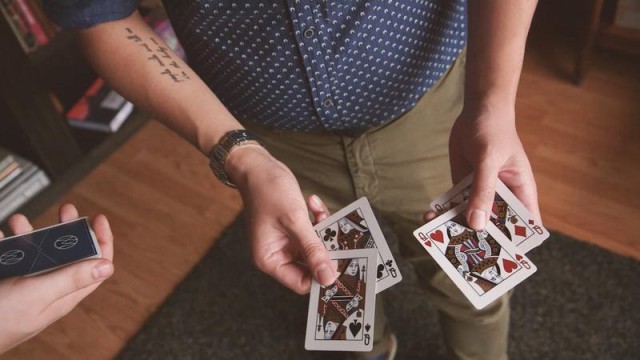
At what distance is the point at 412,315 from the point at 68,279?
990mm

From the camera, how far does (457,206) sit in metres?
1.04

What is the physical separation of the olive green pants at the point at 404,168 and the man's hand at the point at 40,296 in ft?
1.37

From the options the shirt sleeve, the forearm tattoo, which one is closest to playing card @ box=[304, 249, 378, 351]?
the forearm tattoo

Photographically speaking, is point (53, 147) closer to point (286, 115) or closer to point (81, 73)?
point (81, 73)

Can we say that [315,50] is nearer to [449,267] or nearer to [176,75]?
[176,75]

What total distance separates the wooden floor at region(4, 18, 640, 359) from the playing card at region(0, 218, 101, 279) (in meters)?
0.78

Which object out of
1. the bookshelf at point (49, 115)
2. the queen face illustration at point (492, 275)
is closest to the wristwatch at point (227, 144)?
the queen face illustration at point (492, 275)

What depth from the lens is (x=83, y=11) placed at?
0.94 meters

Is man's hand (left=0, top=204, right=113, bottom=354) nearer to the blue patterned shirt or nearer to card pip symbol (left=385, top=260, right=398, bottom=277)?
the blue patterned shirt

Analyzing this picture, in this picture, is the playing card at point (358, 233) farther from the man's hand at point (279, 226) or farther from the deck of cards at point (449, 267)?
the man's hand at point (279, 226)

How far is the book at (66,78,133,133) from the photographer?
2.21 metres

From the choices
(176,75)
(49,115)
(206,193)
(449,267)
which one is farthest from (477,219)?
(49,115)

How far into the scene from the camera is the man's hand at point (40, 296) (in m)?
0.87

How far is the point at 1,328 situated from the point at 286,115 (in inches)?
22.1
